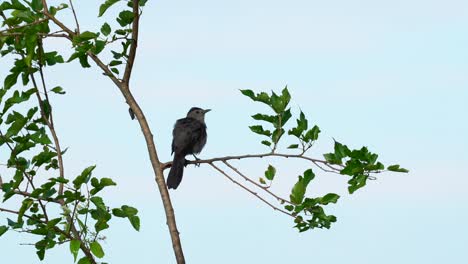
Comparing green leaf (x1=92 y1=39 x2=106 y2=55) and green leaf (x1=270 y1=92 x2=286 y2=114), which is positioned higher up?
green leaf (x1=92 y1=39 x2=106 y2=55)

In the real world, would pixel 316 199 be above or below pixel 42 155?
below

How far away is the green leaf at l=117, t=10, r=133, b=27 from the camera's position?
673cm

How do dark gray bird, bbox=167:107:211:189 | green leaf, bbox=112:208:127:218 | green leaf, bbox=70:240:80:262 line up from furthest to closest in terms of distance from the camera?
dark gray bird, bbox=167:107:211:189 < green leaf, bbox=112:208:127:218 < green leaf, bbox=70:240:80:262

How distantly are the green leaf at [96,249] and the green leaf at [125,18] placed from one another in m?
2.06

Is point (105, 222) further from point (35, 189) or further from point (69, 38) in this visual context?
point (69, 38)

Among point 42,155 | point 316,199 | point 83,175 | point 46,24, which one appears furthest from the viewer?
point 46,24

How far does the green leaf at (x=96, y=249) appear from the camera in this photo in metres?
5.74

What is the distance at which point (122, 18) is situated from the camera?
675 centimetres

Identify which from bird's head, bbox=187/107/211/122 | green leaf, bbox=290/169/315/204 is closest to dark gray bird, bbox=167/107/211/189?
bird's head, bbox=187/107/211/122

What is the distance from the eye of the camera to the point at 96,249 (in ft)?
18.9

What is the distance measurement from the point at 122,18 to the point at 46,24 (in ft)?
2.79

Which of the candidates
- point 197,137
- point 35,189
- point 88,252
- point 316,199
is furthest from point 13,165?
point 197,137

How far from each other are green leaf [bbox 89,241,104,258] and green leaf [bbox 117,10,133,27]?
81.3 inches

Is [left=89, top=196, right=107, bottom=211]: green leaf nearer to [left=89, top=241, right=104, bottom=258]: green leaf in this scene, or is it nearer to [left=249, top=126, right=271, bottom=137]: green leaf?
[left=89, top=241, right=104, bottom=258]: green leaf
